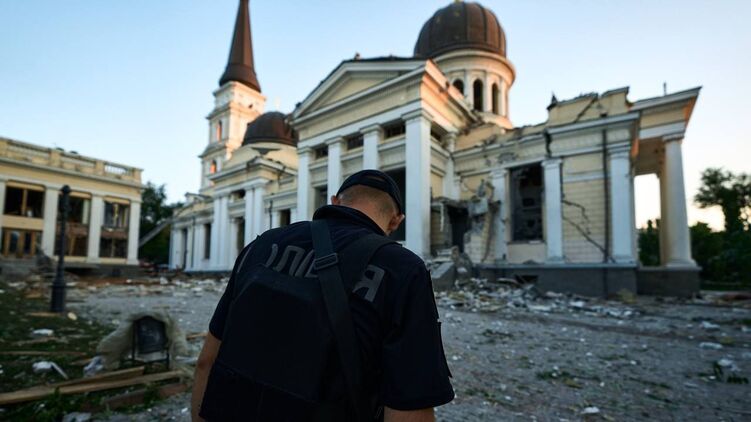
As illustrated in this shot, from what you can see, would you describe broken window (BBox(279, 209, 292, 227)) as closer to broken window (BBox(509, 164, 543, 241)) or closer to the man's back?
broken window (BBox(509, 164, 543, 241))

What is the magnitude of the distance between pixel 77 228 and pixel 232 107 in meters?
19.5

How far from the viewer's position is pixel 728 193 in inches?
1417

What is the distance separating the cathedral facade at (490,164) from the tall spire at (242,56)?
68.2 ft

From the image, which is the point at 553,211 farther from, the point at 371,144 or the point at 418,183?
the point at 371,144

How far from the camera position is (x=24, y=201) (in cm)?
2802

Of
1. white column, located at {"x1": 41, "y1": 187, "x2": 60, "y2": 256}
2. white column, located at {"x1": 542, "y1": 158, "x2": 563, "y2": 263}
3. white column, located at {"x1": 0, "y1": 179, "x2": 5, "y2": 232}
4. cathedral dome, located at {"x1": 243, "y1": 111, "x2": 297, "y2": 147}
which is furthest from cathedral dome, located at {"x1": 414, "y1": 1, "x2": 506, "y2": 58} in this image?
white column, located at {"x1": 0, "y1": 179, "x2": 5, "y2": 232}

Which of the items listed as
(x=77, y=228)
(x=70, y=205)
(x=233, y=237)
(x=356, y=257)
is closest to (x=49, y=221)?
(x=77, y=228)

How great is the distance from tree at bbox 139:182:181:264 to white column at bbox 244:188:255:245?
25546mm

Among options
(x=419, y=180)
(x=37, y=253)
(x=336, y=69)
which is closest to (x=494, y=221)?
(x=419, y=180)

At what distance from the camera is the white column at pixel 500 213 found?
17109mm

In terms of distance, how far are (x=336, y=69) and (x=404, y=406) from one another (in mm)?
22222

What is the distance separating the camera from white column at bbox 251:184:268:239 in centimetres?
2755

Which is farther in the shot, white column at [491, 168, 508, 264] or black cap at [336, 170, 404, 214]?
white column at [491, 168, 508, 264]

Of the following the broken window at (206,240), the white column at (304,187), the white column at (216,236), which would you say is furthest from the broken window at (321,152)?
the broken window at (206,240)
